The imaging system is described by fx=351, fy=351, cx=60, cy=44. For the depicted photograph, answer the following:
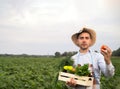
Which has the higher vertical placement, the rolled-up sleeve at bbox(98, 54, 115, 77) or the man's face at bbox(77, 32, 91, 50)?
the man's face at bbox(77, 32, 91, 50)

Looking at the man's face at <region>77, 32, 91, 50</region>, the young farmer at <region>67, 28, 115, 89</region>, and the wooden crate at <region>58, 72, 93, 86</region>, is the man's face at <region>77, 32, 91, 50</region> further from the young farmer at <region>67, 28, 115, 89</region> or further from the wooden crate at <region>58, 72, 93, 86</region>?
the wooden crate at <region>58, 72, 93, 86</region>

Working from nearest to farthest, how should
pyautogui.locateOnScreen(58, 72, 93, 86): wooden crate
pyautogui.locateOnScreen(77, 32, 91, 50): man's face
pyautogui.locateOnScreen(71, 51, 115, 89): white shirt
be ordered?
1. pyautogui.locateOnScreen(58, 72, 93, 86): wooden crate
2. pyautogui.locateOnScreen(71, 51, 115, 89): white shirt
3. pyautogui.locateOnScreen(77, 32, 91, 50): man's face

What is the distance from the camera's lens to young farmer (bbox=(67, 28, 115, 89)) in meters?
3.96

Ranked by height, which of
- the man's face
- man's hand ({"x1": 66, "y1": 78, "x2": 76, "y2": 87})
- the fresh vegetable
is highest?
the man's face

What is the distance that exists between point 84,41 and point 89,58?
21cm

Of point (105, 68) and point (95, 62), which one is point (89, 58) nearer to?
point (95, 62)


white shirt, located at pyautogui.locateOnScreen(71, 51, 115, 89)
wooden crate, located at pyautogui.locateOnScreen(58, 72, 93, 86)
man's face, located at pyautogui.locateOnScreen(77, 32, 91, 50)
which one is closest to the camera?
wooden crate, located at pyautogui.locateOnScreen(58, 72, 93, 86)

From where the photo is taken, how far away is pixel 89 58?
4129mm

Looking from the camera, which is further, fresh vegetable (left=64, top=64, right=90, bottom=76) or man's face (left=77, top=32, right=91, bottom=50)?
man's face (left=77, top=32, right=91, bottom=50)

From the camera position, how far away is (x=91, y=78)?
12.9 ft

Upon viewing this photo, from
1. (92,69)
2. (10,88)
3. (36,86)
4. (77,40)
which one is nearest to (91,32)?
(77,40)

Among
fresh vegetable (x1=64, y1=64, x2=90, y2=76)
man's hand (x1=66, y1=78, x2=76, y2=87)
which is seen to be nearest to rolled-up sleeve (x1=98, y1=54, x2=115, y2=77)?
fresh vegetable (x1=64, y1=64, x2=90, y2=76)

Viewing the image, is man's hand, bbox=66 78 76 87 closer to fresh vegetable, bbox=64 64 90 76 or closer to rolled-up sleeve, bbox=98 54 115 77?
fresh vegetable, bbox=64 64 90 76

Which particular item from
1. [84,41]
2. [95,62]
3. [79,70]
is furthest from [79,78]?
[84,41]
